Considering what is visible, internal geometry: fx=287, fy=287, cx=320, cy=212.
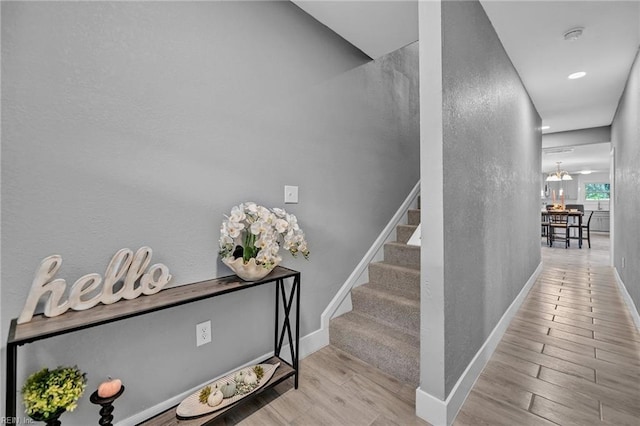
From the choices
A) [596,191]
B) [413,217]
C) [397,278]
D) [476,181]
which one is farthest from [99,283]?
[596,191]

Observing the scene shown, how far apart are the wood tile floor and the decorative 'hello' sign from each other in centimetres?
87

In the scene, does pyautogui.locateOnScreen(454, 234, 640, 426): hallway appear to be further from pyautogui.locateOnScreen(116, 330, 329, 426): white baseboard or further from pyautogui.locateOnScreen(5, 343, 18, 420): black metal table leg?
pyautogui.locateOnScreen(5, 343, 18, 420): black metal table leg

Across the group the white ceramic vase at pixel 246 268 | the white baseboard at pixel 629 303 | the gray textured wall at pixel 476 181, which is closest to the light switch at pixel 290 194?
the white ceramic vase at pixel 246 268

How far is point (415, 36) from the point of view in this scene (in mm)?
2264

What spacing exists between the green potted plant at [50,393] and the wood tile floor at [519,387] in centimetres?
77

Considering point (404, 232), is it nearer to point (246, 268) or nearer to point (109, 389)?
point (246, 268)

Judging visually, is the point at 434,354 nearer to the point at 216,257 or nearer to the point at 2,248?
the point at 216,257

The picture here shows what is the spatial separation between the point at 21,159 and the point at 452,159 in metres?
1.92

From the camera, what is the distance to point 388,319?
227cm

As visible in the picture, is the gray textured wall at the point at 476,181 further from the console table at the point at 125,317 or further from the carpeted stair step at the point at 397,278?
the console table at the point at 125,317

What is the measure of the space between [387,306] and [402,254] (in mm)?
574

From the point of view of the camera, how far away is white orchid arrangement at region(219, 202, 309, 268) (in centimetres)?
156

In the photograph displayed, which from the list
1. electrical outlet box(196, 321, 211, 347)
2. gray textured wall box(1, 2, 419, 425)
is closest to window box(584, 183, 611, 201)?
gray textured wall box(1, 2, 419, 425)

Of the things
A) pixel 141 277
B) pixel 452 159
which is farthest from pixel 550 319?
pixel 141 277
